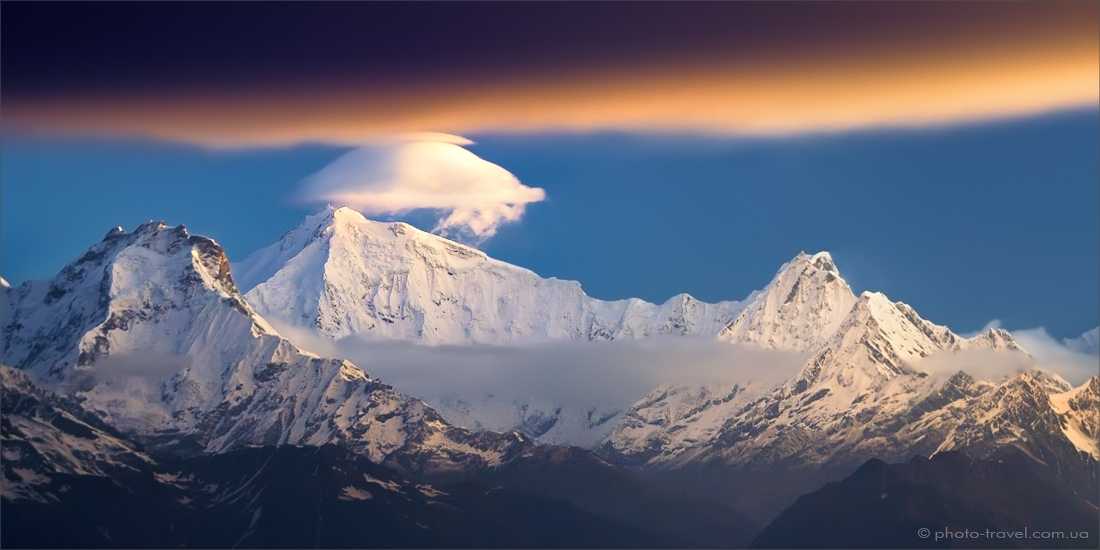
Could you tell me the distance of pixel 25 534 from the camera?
604 ft

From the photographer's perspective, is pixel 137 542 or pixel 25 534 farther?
pixel 137 542

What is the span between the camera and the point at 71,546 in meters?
188

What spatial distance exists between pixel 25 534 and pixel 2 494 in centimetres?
1204

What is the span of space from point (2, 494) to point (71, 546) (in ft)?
37.6

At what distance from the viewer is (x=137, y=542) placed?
198 metres

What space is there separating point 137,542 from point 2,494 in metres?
14.0

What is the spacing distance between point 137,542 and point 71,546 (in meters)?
11.1

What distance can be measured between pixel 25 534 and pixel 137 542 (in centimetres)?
1629

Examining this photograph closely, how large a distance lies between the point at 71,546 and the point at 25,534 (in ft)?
17.9

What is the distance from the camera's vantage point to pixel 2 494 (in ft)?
639
